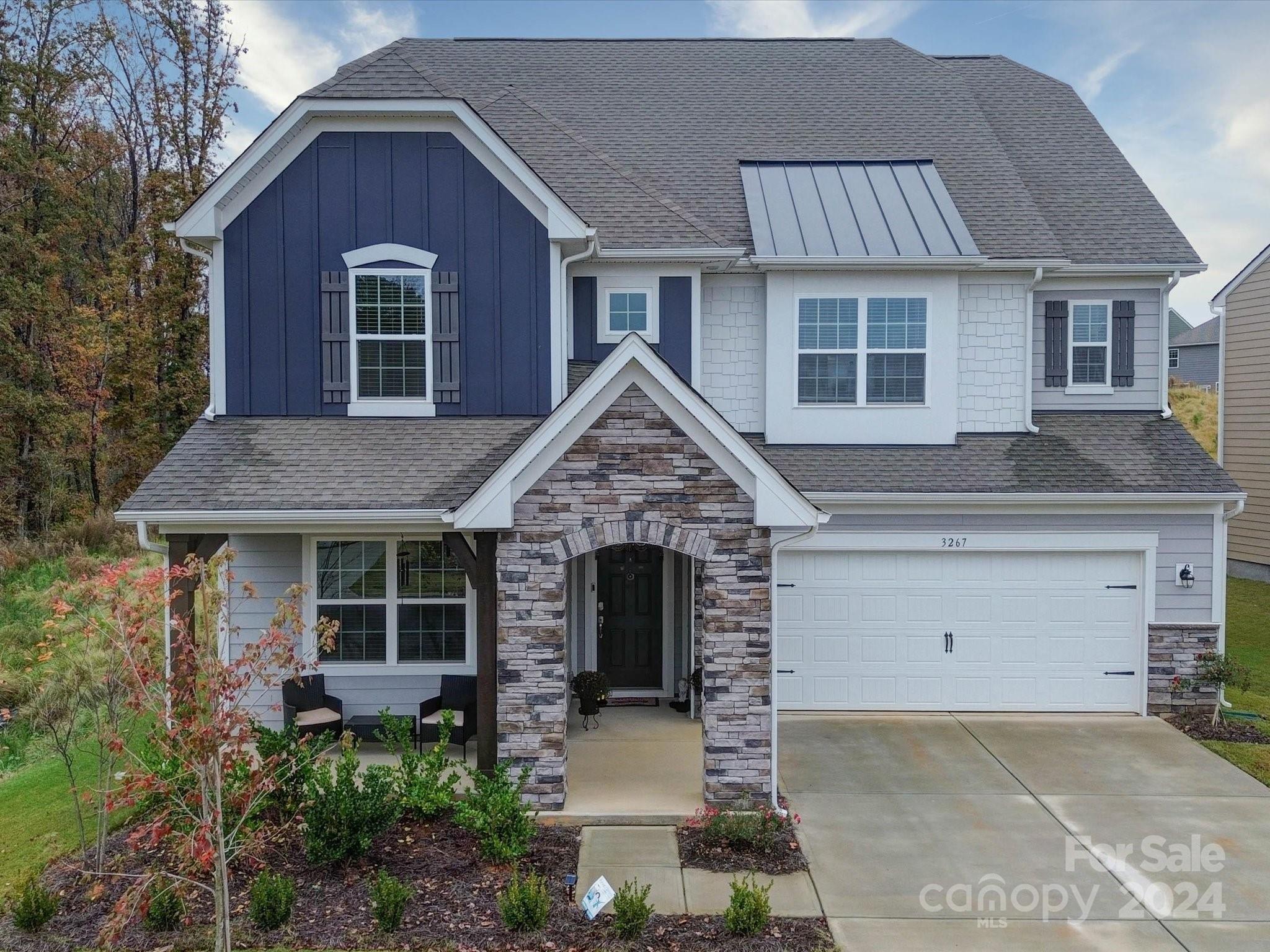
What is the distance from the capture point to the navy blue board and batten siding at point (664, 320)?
11109 mm

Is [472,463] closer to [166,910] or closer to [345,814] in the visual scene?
[345,814]

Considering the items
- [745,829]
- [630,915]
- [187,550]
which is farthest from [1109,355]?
[187,550]

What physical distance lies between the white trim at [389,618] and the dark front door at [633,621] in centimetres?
192

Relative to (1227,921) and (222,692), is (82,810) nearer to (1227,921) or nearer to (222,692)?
(222,692)

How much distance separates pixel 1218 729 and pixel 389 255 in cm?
1114

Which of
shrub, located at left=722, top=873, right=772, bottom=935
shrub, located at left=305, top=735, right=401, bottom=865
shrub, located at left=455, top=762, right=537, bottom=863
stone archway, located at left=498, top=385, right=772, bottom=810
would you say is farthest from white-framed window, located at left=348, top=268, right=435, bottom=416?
shrub, located at left=722, top=873, right=772, bottom=935

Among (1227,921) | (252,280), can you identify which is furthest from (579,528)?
(1227,921)

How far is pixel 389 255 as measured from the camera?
9.84 m

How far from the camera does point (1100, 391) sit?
39.4 ft

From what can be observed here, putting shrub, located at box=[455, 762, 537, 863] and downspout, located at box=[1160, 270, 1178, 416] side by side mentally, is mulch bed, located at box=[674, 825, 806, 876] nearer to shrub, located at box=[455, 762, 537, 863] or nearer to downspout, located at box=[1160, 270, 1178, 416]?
shrub, located at box=[455, 762, 537, 863]

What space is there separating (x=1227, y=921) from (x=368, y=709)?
8.27m

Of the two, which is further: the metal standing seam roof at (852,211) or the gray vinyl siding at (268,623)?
the metal standing seam roof at (852,211)

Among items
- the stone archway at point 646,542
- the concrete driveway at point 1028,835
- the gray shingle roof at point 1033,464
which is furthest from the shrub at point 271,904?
the gray shingle roof at point 1033,464

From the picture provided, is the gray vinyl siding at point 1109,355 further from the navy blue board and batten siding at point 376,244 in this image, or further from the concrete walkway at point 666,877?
the concrete walkway at point 666,877
